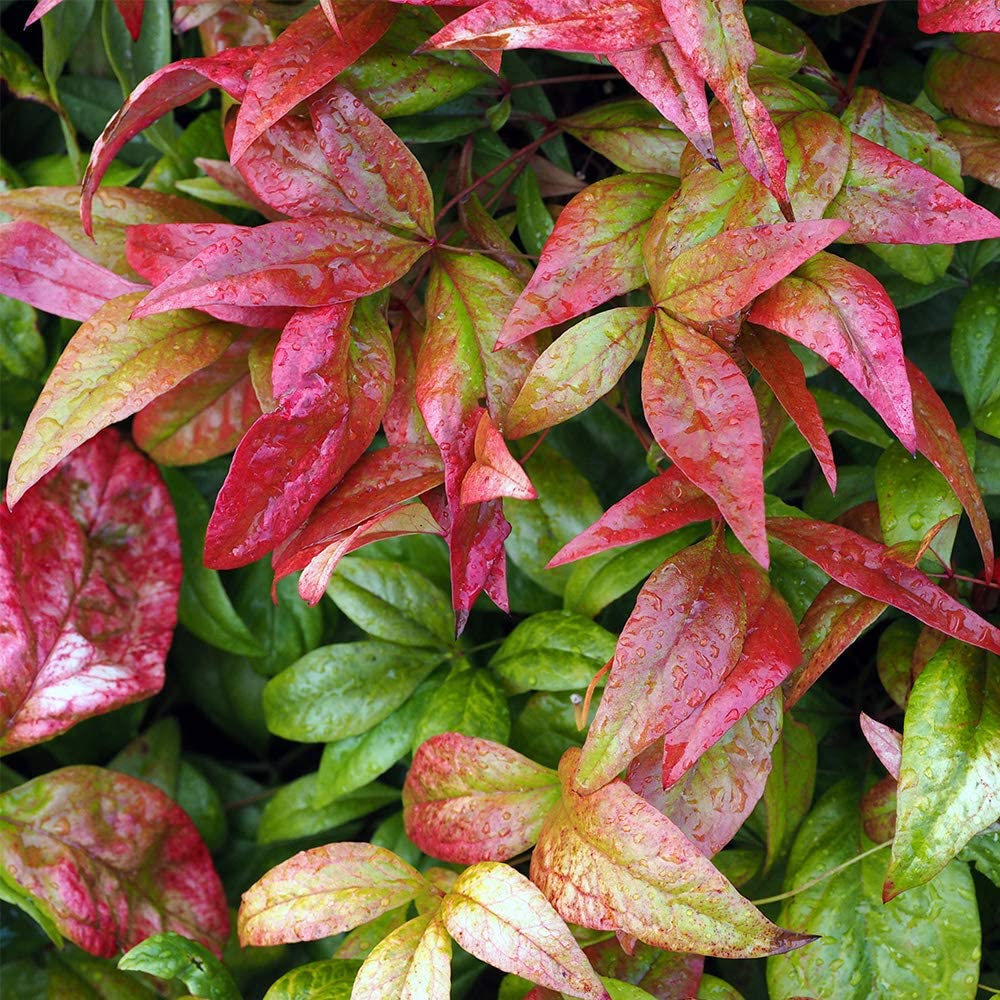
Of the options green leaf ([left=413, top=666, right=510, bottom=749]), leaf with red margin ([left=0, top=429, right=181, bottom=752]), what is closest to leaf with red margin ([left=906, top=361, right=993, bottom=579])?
green leaf ([left=413, top=666, right=510, bottom=749])

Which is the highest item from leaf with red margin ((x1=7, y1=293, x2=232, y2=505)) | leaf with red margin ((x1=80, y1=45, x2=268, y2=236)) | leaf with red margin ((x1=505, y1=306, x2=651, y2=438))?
leaf with red margin ((x1=80, y1=45, x2=268, y2=236))

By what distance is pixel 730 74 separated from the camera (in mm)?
542

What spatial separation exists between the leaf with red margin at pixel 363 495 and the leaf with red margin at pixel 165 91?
0.77 ft

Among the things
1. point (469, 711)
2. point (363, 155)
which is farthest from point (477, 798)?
point (363, 155)

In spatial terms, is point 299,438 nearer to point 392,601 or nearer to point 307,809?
point 392,601

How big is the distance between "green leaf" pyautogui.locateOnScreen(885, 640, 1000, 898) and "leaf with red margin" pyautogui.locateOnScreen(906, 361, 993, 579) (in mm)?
90

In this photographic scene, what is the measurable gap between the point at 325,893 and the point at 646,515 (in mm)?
337

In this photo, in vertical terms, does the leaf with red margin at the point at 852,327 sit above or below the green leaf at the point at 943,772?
above

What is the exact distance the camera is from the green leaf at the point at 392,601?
0.86m

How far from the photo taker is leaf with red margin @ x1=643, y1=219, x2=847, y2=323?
54 centimetres

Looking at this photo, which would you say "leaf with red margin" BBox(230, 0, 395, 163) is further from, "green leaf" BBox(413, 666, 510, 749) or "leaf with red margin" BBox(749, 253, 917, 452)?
"green leaf" BBox(413, 666, 510, 749)

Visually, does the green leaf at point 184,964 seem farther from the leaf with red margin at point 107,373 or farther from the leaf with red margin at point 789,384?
the leaf with red margin at point 789,384

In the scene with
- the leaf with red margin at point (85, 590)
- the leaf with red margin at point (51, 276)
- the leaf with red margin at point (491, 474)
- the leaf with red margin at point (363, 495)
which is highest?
the leaf with red margin at point (51, 276)

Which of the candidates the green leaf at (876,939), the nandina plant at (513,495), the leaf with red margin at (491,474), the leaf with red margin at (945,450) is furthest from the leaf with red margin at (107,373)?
the green leaf at (876,939)
